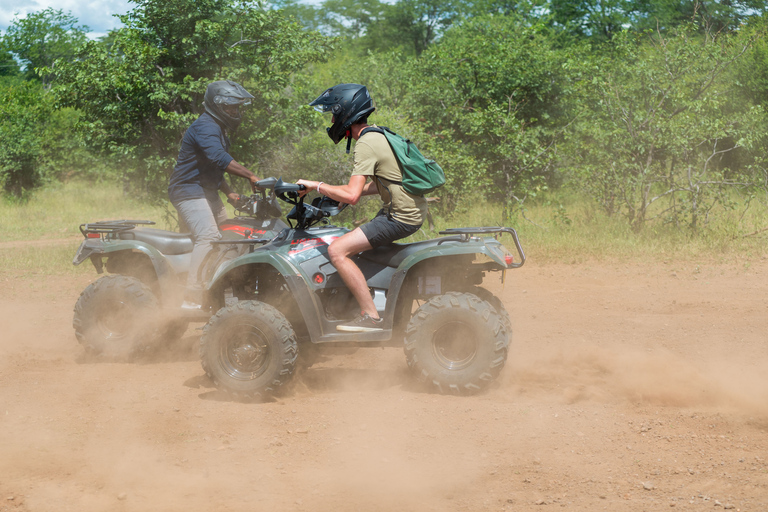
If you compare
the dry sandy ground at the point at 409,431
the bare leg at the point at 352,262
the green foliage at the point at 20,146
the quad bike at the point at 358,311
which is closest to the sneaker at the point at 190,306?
the dry sandy ground at the point at 409,431

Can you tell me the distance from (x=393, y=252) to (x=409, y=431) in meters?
1.42

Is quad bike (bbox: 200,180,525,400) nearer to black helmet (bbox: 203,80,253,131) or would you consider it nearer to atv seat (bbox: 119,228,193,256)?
atv seat (bbox: 119,228,193,256)

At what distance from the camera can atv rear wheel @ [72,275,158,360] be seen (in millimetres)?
6562

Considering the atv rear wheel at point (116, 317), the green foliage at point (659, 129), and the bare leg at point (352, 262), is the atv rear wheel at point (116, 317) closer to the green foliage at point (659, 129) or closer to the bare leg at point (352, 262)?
the bare leg at point (352, 262)

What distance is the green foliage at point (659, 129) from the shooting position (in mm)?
11578

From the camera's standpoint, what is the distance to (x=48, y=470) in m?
4.18

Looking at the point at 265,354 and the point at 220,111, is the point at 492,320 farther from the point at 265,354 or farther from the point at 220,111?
the point at 220,111

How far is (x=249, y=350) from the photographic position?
17.9ft

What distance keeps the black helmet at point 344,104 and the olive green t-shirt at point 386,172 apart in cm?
17

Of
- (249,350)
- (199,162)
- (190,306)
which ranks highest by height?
(199,162)

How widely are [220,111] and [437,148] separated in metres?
6.53

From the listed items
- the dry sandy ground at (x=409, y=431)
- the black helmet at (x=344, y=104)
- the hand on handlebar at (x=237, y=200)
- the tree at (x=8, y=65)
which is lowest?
the dry sandy ground at (x=409, y=431)

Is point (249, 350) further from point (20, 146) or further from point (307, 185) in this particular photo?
point (20, 146)

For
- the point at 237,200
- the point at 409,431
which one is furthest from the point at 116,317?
the point at 409,431
